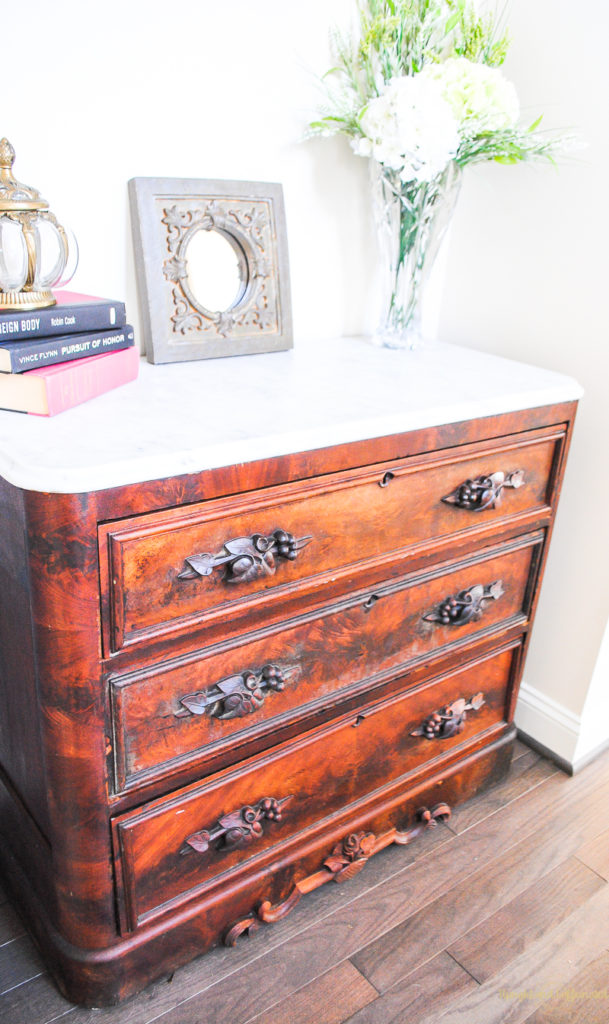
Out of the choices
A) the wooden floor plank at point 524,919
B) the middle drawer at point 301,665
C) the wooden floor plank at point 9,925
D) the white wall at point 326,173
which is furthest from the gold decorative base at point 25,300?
the wooden floor plank at point 524,919

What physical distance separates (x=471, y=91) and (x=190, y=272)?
592 mm

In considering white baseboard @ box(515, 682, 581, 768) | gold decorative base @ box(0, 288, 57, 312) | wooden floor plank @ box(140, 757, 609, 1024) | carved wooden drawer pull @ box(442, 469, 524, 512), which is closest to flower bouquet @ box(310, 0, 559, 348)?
carved wooden drawer pull @ box(442, 469, 524, 512)

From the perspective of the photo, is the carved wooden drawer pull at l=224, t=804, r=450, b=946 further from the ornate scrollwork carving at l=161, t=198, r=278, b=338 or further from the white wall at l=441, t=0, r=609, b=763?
the ornate scrollwork carving at l=161, t=198, r=278, b=338

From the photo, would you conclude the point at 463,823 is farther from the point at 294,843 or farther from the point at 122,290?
the point at 122,290

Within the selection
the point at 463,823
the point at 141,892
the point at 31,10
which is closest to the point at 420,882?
the point at 463,823

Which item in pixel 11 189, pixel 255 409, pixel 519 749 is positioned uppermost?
pixel 11 189

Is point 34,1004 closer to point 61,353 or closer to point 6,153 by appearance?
point 61,353

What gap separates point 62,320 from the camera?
40.6 inches

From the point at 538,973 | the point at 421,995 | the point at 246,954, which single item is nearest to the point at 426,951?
the point at 421,995

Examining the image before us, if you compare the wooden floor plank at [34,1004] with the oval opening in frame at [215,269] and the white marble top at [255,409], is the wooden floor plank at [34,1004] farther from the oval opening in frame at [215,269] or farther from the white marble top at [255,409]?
the oval opening in frame at [215,269]

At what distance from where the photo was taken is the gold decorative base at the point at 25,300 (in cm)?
103

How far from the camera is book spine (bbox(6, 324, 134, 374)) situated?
96cm

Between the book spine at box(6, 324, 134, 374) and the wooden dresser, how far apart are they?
71 mm

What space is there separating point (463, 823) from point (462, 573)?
23.5 inches
